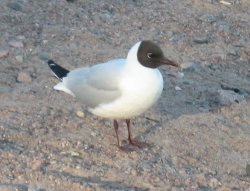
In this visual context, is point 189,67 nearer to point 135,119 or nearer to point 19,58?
point 135,119

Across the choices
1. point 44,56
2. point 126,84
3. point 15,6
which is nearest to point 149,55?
point 126,84

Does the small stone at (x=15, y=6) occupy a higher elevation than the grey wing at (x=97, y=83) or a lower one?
lower

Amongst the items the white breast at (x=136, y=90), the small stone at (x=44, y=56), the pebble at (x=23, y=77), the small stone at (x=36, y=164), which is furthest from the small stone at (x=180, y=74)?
the small stone at (x=36, y=164)

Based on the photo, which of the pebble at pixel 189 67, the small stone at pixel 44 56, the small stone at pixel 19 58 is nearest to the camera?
the small stone at pixel 19 58

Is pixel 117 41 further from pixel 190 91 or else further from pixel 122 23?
pixel 190 91

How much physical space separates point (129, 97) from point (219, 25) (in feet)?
11.9

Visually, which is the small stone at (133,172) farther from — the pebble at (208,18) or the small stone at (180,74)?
the pebble at (208,18)

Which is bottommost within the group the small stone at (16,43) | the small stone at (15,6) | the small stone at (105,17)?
the small stone at (15,6)

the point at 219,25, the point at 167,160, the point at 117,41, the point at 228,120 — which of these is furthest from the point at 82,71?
the point at 219,25

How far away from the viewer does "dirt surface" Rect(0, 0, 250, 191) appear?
4.87 meters

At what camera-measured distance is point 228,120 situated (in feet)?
19.8

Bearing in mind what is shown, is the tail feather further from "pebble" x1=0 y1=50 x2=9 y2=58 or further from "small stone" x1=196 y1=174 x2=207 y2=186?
"small stone" x1=196 y1=174 x2=207 y2=186

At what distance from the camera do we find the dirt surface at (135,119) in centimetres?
487

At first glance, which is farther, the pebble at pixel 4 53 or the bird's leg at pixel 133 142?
the pebble at pixel 4 53
